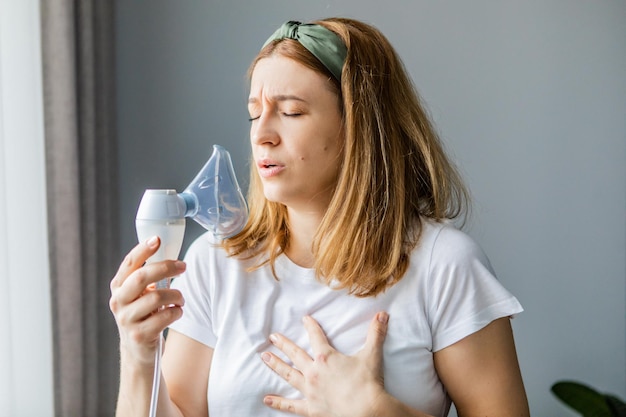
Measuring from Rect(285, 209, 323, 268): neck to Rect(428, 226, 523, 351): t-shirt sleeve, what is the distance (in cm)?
22

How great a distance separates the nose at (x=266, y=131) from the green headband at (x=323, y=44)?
0.13 meters

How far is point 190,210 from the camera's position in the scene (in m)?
1.07

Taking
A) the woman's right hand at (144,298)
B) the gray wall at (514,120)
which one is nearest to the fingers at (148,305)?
the woman's right hand at (144,298)

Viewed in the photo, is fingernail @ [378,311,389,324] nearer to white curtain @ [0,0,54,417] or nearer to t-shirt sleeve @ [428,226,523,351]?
t-shirt sleeve @ [428,226,523,351]

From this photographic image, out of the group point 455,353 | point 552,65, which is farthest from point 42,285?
point 552,65

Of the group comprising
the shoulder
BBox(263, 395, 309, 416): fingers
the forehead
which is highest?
the forehead

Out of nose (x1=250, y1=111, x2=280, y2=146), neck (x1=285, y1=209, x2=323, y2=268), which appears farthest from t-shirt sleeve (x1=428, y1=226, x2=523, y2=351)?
nose (x1=250, y1=111, x2=280, y2=146)

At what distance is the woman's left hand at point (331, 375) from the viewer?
1.12 meters

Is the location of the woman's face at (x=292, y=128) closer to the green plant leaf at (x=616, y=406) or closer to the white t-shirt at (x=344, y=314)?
the white t-shirt at (x=344, y=314)

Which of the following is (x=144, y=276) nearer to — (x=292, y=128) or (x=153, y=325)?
(x=153, y=325)

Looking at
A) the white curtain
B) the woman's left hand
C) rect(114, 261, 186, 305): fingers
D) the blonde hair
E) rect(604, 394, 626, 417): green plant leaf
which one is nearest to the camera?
rect(114, 261, 186, 305): fingers

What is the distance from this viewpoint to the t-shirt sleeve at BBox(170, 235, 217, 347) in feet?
4.20

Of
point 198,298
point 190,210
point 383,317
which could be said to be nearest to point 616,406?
point 383,317

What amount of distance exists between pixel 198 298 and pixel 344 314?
265 millimetres
